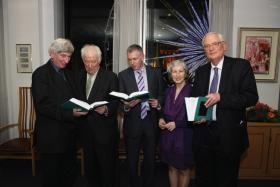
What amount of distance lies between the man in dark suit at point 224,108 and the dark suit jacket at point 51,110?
1149 millimetres

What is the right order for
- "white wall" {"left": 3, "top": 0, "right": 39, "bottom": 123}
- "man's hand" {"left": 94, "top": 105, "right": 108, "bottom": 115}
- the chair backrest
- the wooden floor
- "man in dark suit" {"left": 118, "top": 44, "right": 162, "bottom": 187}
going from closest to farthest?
"man's hand" {"left": 94, "top": 105, "right": 108, "bottom": 115} → "man in dark suit" {"left": 118, "top": 44, "right": 162, "bottom": 187} → the wooden floor → the chair backrest → "white wall" {"left": 3, "top": 0, "right": 39, "bottom": 123}

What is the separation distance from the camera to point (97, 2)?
409 centimetres

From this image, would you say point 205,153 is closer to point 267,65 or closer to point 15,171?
point 267,65

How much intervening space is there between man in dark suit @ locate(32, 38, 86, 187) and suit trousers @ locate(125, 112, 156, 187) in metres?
0.66

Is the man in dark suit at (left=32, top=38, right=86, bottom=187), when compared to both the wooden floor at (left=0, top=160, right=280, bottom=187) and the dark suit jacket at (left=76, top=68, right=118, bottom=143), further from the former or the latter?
the wooden floor at (left=0, top=160, right=280, bottom=187)

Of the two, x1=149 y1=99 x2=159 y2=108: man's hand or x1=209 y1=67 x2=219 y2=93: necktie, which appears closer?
x1=209 y1=67 x2=219 y2=93: necktie

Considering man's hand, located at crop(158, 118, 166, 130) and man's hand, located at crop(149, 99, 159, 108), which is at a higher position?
man's hand, located at crop(149, 99, 159, 108)

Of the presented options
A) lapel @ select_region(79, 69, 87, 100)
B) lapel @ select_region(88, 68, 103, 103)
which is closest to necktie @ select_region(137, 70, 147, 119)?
lapel @ select_region(88, 68, 103, 103)

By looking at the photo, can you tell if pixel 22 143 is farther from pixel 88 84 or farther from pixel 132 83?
pixel 132 83

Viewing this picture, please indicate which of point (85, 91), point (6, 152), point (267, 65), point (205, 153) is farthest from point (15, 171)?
point (267, 65)

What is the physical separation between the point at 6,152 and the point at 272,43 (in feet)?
13.5

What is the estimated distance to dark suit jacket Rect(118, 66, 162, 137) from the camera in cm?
243

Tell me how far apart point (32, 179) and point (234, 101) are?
8.83ft

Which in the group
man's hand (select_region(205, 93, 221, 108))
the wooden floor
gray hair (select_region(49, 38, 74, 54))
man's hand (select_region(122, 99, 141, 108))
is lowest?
the wooden floor
